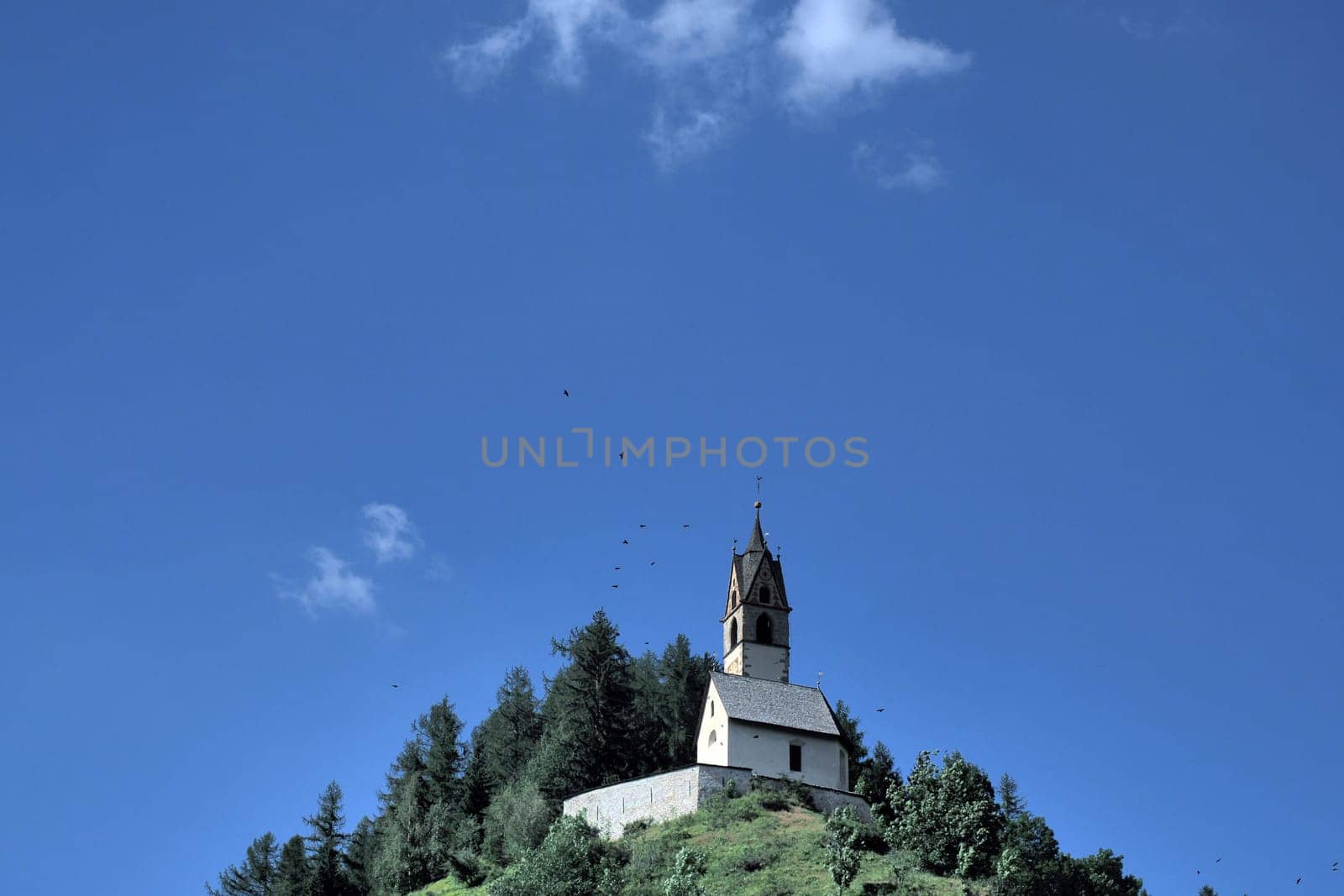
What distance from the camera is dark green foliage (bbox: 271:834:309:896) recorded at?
251ft

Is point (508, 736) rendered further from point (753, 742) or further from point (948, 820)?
point (948, 820)

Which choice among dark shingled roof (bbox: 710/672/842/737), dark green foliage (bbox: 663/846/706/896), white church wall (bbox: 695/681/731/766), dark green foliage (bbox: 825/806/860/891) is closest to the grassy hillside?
dark green foliage (bbox: 663/846/706/896)

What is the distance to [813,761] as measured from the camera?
69.4m

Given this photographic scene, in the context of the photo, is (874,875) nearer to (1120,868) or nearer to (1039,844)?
(1039,844)

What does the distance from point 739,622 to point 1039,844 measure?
62.4ft

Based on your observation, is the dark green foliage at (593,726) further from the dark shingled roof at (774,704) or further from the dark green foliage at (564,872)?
the dark green foliage at (564,872)

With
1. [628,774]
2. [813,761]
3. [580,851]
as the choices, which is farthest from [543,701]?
[580,851]

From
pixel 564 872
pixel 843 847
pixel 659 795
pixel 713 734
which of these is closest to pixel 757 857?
pixel 843 847

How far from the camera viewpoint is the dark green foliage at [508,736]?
8169cm

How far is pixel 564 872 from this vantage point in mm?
56156

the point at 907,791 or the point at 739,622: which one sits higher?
the point at 739,622

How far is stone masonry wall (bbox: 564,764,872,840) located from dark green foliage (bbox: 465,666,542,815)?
12.1 metres

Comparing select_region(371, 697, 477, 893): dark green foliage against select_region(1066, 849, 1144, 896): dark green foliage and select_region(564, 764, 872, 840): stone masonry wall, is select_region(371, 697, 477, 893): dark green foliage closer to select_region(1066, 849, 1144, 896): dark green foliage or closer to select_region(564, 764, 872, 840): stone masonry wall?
select_region(564, 764, 872, 840): stone masonry wall

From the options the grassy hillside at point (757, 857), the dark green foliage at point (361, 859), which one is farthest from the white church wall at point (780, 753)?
the dark green foliage at point (361, 859)
